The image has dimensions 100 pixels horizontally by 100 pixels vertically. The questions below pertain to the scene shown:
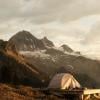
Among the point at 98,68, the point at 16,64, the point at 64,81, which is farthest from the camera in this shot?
the point at 98,68

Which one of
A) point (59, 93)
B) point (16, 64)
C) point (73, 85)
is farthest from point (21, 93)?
point (16, 64)

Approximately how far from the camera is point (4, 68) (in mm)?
108688

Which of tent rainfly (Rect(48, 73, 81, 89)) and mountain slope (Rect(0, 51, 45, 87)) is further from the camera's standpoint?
mountain slope (Rect(0, 51, 45, 87))

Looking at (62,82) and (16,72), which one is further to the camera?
(16,72)

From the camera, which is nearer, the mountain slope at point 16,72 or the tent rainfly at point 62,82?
the tent rainfly at point 62,82

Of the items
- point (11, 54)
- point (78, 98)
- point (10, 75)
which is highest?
point (11, 54)

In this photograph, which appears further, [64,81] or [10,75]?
[10,75]

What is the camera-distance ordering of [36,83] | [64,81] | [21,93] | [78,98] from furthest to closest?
[36,83] < [64,81] < [78,98] < [21,93]

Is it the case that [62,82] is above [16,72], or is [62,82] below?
below

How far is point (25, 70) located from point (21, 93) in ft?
179

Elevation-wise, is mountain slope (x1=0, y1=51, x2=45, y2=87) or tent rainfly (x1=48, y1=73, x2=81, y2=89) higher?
mountain slope (x1=0, y1=51, x2=45, y2=87)

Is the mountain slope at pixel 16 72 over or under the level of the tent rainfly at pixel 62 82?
over

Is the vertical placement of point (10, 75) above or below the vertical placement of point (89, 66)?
below

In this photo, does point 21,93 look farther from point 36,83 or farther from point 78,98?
point 36,83
